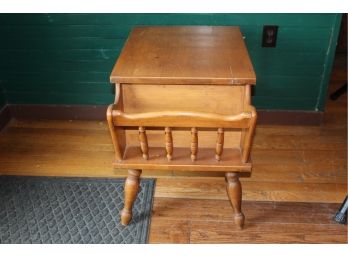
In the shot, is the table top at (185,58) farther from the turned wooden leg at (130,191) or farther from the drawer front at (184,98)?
the turned wooden leg at (130,191)

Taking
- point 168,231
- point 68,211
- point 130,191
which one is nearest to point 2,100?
point 68,211

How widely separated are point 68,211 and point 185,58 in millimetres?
772

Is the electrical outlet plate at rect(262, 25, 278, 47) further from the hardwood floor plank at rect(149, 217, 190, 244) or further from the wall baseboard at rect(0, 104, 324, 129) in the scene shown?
the hardwood floor plank at rect(149, 217, 190, 244)

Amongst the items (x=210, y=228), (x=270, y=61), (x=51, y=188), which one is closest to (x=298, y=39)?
(x=270, y=61)

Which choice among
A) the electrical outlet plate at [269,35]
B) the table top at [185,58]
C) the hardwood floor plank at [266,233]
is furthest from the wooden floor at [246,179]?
the table top at [185,58]

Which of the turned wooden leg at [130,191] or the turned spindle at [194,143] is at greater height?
the turned spindle at [194,143]

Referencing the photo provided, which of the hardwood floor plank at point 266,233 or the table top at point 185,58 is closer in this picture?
the table top at point 185,58

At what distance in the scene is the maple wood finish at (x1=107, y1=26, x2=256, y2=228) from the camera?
3.00 ft

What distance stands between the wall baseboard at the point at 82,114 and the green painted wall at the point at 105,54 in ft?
0.11

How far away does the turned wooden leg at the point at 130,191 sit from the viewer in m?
1.16

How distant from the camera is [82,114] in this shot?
75.4 inches

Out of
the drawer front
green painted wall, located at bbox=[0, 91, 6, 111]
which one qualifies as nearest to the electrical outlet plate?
the drawer front

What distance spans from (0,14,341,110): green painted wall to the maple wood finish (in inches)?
18.2
